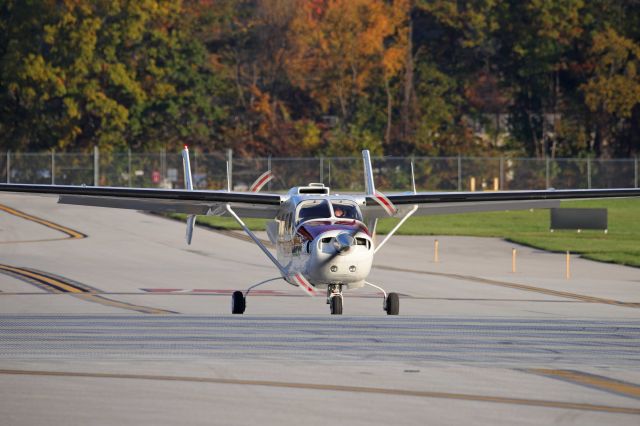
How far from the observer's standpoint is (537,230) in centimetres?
5072

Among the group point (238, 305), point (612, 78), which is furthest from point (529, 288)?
point (612, 78)

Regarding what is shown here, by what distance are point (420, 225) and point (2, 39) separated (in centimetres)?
3999

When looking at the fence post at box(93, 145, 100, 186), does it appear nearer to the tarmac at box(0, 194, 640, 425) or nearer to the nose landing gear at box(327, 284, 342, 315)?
the tarmac at box(0, 194, 640, 425)

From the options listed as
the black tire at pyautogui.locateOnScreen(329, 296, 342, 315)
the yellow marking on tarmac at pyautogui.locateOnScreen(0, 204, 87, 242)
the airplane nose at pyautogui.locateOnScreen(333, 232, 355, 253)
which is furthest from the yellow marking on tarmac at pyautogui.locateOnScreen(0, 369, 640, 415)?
the yellow marking on tarmac at pyautogui.locateOnScreen(0, 204, 87, 242)

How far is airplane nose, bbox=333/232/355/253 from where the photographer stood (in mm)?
20641

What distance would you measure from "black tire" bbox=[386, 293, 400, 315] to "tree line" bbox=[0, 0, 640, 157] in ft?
194

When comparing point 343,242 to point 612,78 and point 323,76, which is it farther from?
point 323,76

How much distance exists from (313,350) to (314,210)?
6.56m

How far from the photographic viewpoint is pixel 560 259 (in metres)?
37.9

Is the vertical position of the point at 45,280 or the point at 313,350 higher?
the point at 45,280

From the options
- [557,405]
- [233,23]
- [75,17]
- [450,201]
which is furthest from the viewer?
[233,23]

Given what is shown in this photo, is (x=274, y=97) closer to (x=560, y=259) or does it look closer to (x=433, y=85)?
(x=433, y=85)

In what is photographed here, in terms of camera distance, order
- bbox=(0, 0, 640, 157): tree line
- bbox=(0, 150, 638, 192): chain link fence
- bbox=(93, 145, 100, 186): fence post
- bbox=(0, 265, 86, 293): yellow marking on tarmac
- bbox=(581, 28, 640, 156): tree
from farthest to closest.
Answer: bbox=(581, 28, 640, 156): tree < bbox=(0, 0, 640, 157): tree line < bbox=(0, 150, 638, 192): chain link fence < bbox=(93, 145, 100, 186): fence post < bbox=(0, 265, 86, 293): yellow marking on tarmac

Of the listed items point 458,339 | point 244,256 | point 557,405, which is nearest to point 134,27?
point 244,256
